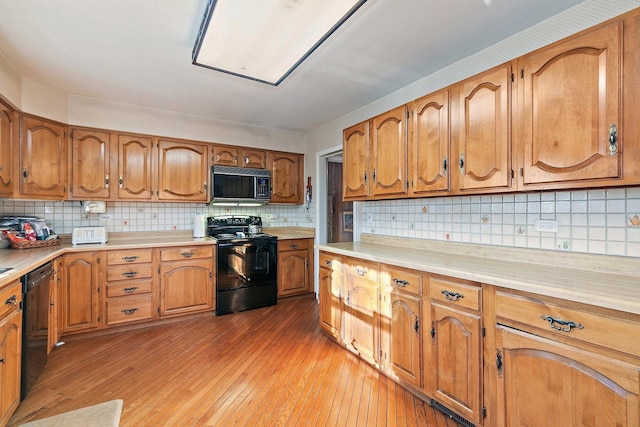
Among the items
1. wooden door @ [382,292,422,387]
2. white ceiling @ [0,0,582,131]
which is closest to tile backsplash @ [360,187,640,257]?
wooden door @ [382,292,422,387]

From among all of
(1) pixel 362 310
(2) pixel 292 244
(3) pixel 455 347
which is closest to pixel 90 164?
(2) pixel 292 244

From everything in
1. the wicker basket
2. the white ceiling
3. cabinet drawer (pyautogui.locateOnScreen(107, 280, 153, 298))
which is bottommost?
cabinet drawer (pyautogui.locateOnScreen(107, 280, 153, 298))

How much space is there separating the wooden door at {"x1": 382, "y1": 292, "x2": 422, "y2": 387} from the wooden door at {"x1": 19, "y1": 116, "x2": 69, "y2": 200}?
3.31 meters

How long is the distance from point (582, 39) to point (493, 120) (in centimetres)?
49

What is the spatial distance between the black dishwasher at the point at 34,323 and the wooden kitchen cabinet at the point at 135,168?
1.17 metres

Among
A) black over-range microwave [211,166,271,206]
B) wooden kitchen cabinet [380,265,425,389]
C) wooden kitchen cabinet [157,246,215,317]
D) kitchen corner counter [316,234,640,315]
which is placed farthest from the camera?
black over-range microwave [211,166,271,206]

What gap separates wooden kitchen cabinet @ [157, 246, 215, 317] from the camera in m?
3.12

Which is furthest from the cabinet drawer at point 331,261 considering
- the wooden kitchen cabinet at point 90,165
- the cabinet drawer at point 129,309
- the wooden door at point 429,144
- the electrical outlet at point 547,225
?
the wooden kitchen cabinet at point 90,165

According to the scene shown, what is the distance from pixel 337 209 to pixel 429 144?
11.6ft

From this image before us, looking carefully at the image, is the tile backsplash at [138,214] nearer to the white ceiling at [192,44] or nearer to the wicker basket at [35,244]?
the wicker basket at [35,244]

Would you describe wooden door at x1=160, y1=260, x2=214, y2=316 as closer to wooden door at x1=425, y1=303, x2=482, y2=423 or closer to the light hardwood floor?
the light hardwood floor

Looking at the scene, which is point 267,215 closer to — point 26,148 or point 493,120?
point 26,148

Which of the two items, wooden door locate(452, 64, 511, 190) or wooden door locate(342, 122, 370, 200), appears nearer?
wooden door locate(452, 64, 511, 190)

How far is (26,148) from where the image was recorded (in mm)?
2574
